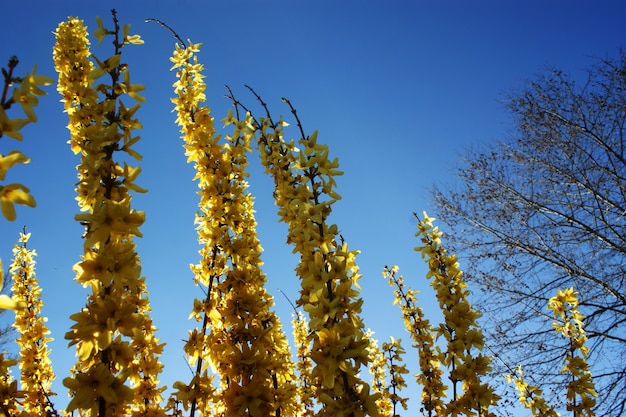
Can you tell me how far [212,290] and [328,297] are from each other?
2.95 feet

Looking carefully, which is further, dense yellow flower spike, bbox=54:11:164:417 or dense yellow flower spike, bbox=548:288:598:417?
dense yellow flower spike, bbox=548:288:598:417

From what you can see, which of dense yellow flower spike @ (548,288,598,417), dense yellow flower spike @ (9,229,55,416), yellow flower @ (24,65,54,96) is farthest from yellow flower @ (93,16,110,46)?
dense yellow flower spike @ (548,288,598,417)

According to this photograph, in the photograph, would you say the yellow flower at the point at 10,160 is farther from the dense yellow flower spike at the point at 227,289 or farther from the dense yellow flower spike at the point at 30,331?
the dense yellow flower spike at the point at 30,331

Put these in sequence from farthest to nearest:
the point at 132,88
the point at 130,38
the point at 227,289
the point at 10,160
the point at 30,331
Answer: the point at 30,331 → the point at 227,289 → the point at 130,38 → the point at 132,88 → the point at 10,160

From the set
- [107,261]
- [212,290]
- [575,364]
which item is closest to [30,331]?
[212,290]

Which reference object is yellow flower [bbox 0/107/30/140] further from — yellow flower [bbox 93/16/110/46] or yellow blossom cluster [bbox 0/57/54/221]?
yellow flower [bbox 93/16/110/46]

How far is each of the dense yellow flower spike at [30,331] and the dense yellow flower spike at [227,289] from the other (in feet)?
6.33

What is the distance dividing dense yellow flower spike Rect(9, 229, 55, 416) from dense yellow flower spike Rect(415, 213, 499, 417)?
3236 millimetres

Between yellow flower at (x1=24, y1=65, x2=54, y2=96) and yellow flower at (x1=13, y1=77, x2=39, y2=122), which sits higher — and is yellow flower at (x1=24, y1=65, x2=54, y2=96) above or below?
above

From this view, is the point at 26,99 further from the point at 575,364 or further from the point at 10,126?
the point at 575,364

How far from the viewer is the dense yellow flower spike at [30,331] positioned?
3879 mm

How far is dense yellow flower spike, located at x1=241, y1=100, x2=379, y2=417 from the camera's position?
1988 millimetres

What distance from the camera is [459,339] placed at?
10.6 ft

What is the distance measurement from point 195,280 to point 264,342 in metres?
0.70
